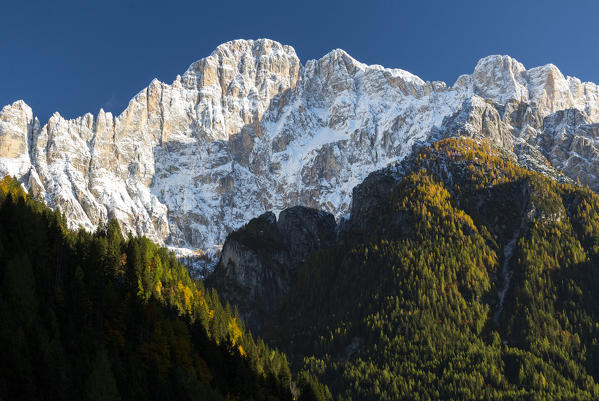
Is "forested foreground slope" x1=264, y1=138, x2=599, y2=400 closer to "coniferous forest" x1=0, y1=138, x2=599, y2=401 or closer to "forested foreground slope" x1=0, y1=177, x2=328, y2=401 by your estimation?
"coniferous forest" x1=0, y1=138, x2=599, y2=401

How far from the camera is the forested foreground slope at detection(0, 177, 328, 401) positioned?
7275 centimetres

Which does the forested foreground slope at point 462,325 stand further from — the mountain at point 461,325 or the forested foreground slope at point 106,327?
the forested foreground slope at point 106,327

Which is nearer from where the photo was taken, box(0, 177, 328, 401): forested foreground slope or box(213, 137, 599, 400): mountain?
box(0, 177, 328, 401): forested foreground slope

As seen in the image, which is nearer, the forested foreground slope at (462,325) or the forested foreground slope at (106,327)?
the forested foreground slope at (106,327)

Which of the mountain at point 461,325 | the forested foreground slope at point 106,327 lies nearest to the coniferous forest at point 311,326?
the forested foreground slope at point 106,327

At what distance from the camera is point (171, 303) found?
111m

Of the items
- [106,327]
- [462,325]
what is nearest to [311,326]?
[462,325]

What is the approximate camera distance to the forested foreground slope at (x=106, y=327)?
2864 inches

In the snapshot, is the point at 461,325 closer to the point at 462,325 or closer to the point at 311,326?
the point at 462,325

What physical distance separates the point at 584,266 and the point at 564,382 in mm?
53513

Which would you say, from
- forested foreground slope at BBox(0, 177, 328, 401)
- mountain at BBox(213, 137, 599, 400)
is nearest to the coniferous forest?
forested foreground slope at BBox(0, 177, 328, 401)

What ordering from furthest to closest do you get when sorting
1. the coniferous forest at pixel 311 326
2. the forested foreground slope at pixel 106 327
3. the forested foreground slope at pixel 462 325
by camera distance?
the forested foreground slope at pixel 462 325
the coniferous forest at pixel 311 326
the forested foreground slope at pixel 106 327

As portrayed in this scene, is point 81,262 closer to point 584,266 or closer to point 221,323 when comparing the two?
point 221,323

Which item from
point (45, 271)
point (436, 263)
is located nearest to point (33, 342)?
point (45, 271)
